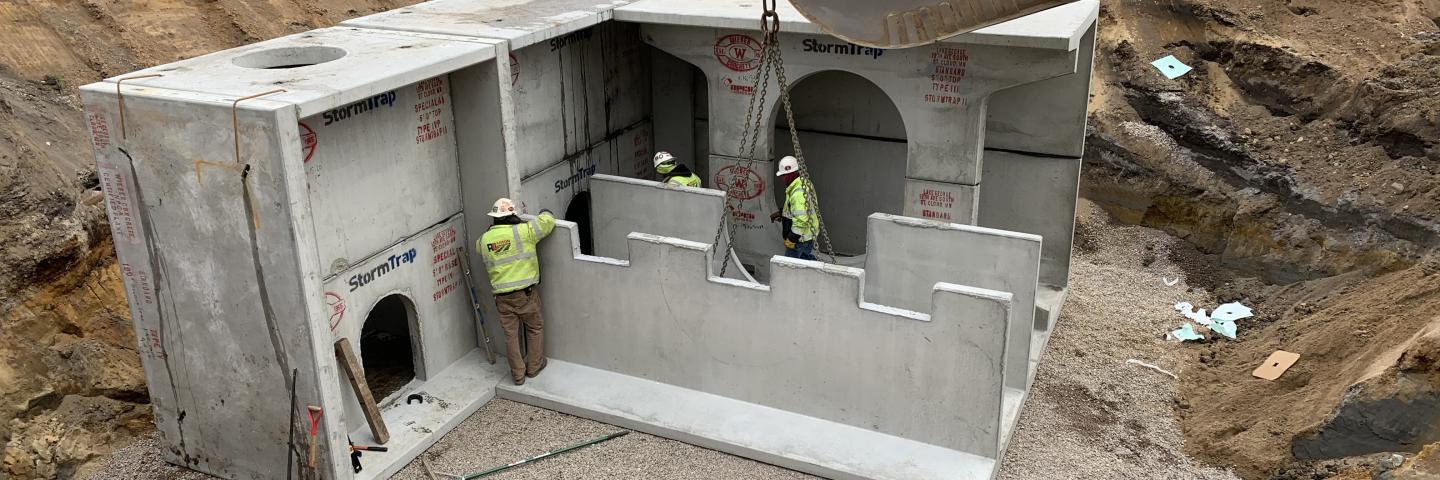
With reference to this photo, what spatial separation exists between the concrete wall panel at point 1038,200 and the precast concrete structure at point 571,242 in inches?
1.2

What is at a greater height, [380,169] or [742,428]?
[380,169]

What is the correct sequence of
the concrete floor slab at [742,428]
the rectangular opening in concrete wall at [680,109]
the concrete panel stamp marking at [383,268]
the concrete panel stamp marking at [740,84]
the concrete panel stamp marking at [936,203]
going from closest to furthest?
the concrete floor slab at [742,428]
the concrete panel stamp marking at [383,268]
the concrete panel stamp marking at [936,203]
the concrete panel stamp marking at [740,84]
the rectangular opening in concrete wall at [680,109]

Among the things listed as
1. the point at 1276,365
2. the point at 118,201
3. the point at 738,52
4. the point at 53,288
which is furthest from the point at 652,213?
the point at 1276,365

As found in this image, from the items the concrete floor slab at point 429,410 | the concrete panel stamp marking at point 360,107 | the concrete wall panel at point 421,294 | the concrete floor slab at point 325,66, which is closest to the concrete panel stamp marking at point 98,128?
the concrete floor slab at point 325,66

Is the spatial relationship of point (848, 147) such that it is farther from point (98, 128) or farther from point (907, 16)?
point (98, 128)

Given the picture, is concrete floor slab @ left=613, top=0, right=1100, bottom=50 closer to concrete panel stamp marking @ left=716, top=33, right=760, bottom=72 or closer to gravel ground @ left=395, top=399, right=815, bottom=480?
concrete panel stamp marking @ left=716, top=33, right=760, bottom=72

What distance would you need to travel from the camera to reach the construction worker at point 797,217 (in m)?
9.61

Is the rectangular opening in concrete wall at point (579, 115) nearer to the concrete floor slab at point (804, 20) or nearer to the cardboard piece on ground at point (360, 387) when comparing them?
the concrete floor slab at point (804, 20)

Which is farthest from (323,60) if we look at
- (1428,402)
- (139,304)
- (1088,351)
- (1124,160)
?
(1124,160)

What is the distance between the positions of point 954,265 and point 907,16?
167 inches

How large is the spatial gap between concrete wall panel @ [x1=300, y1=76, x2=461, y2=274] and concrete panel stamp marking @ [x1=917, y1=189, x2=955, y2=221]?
4.31 metres

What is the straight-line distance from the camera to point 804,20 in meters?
9.53

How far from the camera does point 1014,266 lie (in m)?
8.60

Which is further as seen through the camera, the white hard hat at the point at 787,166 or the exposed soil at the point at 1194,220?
the white hard hat at the point at 787,166
